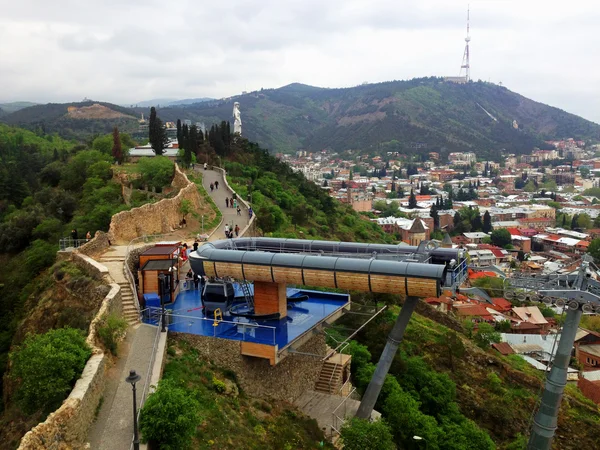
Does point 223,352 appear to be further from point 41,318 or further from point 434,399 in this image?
point 434,399

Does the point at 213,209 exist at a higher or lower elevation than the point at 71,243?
higher

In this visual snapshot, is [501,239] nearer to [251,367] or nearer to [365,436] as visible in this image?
[251,367]

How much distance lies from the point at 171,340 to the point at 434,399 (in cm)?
951

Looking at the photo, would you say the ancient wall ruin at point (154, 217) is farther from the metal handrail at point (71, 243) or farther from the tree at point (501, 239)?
the tree at point (501, 239)

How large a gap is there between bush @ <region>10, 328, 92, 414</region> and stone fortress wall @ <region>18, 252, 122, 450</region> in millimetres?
230

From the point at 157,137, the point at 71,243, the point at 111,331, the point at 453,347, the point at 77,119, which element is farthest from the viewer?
the point at 77,119

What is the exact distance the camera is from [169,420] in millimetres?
8484

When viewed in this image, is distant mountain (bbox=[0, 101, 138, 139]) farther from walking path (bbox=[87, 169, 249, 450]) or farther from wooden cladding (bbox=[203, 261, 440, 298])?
wooden cladding (bbox=[203, 261, 440, 298])

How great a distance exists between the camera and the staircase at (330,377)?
15336 millimetres

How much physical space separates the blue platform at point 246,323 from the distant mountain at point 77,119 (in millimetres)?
93303

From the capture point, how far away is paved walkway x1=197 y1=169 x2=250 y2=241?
24.4 meters

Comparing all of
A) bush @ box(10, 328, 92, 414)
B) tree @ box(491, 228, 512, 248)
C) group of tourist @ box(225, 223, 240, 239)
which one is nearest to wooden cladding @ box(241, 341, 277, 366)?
bush @ box(10, 328, 92, 414)

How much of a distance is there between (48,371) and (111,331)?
2321mm

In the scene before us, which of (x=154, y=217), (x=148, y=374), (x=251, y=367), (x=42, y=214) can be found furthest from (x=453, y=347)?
(x=42, y=214)
